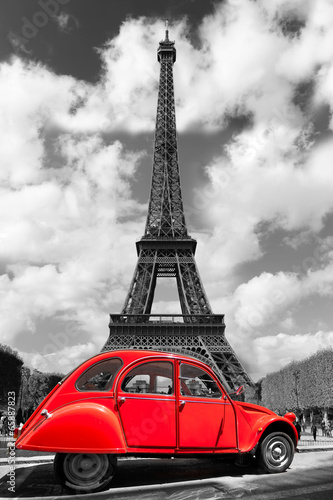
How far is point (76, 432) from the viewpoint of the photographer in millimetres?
5246

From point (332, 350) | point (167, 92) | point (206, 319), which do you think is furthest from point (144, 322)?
point (167, 92)

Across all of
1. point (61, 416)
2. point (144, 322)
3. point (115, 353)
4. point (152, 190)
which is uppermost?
point (152, 190)

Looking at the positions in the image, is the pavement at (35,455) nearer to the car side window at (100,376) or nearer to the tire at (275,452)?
the car side window at (100,376)

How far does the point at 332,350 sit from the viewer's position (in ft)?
135

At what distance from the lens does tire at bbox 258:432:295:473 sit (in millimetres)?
6270

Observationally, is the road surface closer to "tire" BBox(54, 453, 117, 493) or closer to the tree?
"tire" BBox(54, 453, 117, 493)

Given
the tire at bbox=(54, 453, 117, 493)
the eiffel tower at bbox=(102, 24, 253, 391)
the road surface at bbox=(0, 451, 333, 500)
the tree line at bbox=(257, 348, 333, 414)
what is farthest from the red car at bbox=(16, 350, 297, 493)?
the tree line at bbox=(257, 348, 333, 414)

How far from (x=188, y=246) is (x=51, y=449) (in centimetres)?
4825

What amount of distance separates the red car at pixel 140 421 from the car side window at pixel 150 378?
0.5 inches

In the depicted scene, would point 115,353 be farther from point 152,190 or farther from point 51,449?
point 152,190

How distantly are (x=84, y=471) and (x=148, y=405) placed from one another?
1156 mm

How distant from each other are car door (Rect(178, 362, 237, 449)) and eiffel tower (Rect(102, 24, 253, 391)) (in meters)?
32.9

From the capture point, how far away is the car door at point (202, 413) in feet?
19.0

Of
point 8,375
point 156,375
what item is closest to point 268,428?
point 156,375
